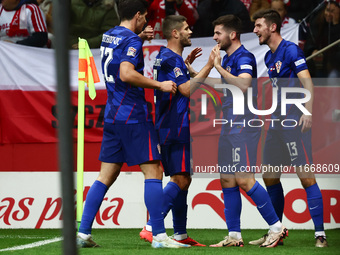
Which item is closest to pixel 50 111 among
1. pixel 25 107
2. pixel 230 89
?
pixel 25 107

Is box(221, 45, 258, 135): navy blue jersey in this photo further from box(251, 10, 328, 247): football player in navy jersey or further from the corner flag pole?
the corner flag pole

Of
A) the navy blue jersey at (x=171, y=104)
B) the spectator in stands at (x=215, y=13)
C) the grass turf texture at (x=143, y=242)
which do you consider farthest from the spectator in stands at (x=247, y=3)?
the navy blue jersey at (x=171, y=104)

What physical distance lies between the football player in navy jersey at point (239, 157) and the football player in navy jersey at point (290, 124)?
0.19 meters

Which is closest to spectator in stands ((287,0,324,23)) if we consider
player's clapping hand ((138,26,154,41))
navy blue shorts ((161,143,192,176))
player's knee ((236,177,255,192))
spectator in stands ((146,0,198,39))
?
spectator in stands ((146,0,198,39))

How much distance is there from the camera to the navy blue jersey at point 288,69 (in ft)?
17.2

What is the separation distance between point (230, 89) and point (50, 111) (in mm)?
3127

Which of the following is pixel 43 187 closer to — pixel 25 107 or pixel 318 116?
pixel 25 107

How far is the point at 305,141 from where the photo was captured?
5242 mm

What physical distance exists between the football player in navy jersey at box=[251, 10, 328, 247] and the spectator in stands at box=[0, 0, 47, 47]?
3731mm

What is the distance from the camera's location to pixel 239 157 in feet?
17.1

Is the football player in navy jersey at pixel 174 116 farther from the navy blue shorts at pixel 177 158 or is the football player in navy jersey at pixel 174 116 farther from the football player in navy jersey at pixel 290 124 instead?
the football player in navy jersey at pixel 290 124

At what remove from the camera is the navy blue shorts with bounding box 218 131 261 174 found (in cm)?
518

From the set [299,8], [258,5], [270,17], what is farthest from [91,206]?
[299,8]

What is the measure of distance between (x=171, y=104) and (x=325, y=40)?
151 inches
